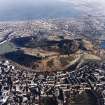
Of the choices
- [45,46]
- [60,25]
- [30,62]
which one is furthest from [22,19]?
[30,62]

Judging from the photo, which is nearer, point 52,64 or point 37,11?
point 52,64

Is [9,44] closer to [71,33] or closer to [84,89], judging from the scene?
[71,33]

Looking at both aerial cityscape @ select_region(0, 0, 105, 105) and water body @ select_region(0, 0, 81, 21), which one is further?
water body @ select_region(0, 0, 81, 21)

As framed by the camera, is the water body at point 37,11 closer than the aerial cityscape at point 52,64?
No

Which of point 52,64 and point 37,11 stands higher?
point 52,64
